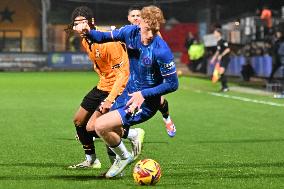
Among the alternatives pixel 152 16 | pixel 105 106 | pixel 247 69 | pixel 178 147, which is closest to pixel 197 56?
pixel 247 69

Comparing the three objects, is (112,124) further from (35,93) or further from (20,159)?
(35,93)

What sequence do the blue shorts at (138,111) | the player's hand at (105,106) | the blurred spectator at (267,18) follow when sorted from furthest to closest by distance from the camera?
the blurred spectator at (267,18), the player's hand at (105,106), the blue shorts at (138,111)

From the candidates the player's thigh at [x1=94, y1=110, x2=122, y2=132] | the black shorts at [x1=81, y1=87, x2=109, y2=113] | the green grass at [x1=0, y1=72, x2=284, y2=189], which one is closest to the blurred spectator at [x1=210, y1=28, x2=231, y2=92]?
the green grass at [x1=0, y1=72, x2=284, y2=189]

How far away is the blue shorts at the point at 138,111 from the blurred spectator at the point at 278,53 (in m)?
20.7

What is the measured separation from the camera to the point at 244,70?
124 feet

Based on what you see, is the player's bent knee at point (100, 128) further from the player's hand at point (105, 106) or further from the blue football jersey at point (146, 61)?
the player's hand at point (105, 106)

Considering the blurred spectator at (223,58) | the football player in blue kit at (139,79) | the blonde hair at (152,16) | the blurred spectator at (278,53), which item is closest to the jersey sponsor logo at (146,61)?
the football player in blue kit at (139,79)

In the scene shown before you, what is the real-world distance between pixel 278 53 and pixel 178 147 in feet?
57.4

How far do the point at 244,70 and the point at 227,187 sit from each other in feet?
96.3

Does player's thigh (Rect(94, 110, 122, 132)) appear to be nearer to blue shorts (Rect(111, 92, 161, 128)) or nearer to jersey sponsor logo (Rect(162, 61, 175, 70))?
blue shorts (Rect(111, 92, 161, 128))

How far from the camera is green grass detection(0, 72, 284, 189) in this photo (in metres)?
9.30

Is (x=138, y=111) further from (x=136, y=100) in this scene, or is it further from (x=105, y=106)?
(x=105, y=106)

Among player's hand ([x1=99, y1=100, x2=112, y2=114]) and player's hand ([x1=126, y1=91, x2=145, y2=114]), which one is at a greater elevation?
player's hand ([x1=126, y1=91, x2=145, y2=114])

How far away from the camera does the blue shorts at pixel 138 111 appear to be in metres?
9.10
